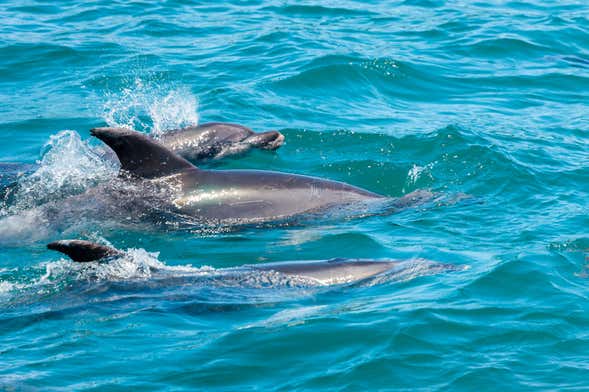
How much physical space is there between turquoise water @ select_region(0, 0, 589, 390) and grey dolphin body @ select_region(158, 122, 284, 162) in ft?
0.79

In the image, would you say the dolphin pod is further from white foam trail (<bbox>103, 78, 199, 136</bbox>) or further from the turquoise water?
white foam trail (<bbox>103, 78, 199, 136</bbox>)

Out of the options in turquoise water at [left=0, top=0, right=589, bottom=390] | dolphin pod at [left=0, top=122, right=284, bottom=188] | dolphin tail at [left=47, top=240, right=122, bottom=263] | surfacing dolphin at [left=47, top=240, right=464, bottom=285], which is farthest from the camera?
dolphin pod at [left=0, top=122, right=284, bottom=188]

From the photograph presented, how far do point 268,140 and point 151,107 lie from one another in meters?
3.59

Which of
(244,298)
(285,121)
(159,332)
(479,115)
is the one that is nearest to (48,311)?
(159,332)

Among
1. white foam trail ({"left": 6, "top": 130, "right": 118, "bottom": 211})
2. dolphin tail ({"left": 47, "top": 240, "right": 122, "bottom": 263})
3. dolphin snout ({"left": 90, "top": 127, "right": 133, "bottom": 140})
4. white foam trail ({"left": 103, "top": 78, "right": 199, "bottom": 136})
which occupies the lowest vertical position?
white foam trail ({"left": 103, "top": 78, "right": 199, "bottom": 136})

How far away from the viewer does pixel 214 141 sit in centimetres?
1415

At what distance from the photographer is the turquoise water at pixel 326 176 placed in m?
8.06

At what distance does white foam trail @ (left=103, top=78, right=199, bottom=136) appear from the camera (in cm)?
1576

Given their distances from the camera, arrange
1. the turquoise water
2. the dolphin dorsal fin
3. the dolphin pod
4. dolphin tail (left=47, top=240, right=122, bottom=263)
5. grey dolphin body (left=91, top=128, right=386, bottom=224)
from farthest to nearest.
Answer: the dolphin pod → grey dolphin body (left=91, top=128, right=386, bottom=224) → the dolphin dorsal fin → dolphin tail (left=47, top=240, right=122, bottom=263) → the turquoise water

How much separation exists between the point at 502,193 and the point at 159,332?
19.7 feet

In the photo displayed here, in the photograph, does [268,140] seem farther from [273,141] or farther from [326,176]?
[326,176]

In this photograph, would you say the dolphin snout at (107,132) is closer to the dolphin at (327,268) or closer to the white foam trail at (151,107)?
the dolphin at (327,268)

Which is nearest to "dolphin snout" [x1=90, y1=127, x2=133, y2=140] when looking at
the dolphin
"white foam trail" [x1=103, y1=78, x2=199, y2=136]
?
the dolphin

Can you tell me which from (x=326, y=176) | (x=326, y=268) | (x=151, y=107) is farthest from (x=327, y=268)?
(x=151, y=107)
